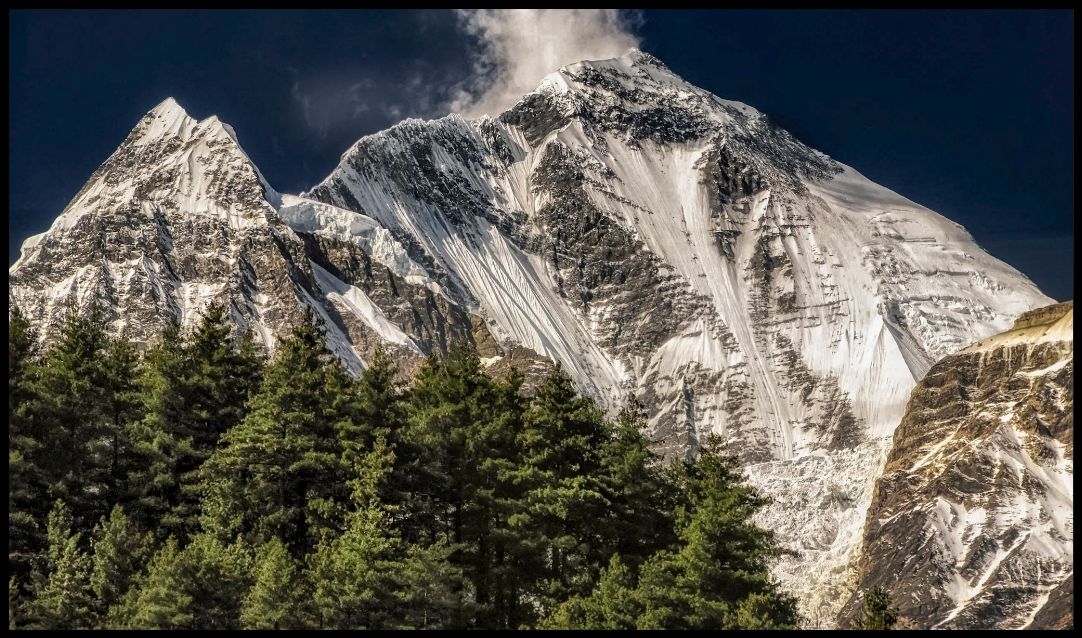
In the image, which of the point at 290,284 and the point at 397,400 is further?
the point at 290,284

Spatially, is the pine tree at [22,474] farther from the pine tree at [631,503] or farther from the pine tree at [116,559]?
the pine tree at [631,503]

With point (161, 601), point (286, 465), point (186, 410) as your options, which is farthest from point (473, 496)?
point (186, 410)

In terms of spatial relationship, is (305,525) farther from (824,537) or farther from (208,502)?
(824,537)

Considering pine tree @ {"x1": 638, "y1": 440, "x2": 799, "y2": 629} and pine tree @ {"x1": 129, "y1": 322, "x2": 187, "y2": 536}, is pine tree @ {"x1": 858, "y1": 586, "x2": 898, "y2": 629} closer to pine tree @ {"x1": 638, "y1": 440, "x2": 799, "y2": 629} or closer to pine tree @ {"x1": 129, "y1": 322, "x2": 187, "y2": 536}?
pine tree @ {"x1": 638, "y1": 440, "x2": 799, "y2": 629}
